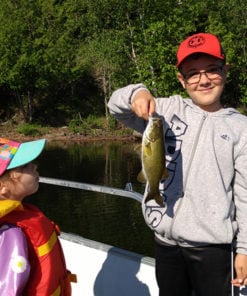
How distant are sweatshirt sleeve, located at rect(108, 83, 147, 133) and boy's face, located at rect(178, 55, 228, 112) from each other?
261mm

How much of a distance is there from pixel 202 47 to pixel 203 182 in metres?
0.65

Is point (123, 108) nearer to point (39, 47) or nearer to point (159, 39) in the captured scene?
point (159, 39)

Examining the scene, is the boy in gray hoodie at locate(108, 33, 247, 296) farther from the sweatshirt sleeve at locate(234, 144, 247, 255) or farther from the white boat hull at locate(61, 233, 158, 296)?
the white boat hull at locate(61, 233, 158, 296)

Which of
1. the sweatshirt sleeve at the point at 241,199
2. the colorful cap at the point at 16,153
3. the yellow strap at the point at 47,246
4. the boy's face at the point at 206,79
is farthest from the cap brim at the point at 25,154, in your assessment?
the sweatshirt sleeve at the point at 241,199

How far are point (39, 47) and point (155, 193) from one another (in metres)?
31.8

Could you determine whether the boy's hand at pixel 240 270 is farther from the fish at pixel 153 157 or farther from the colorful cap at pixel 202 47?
→ the colorful cap at pixel 202 47

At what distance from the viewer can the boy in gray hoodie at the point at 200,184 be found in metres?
2.20

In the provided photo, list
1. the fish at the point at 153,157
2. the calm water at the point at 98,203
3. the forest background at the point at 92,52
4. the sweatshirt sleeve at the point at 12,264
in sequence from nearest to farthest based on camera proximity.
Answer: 1. the sweatshirt sleeve at the point at 12,264
2. the fish at the point at 153,157
3. the calm water at the point at 98,203
4. the forest background at the point at 92,52

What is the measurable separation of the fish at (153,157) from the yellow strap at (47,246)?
493mm

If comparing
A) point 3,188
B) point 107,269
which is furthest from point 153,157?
point 107,269

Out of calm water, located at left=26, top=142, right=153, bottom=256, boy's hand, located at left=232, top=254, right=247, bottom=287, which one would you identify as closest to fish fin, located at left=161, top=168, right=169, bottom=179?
boy's hand, located at left=232, top=254, right=247, bottom=287

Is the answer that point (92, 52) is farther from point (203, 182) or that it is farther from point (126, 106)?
point (203, 182)

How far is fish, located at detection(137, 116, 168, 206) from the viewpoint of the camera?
209 cm

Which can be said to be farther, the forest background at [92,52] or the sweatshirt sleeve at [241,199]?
the forest background at [92,52]
